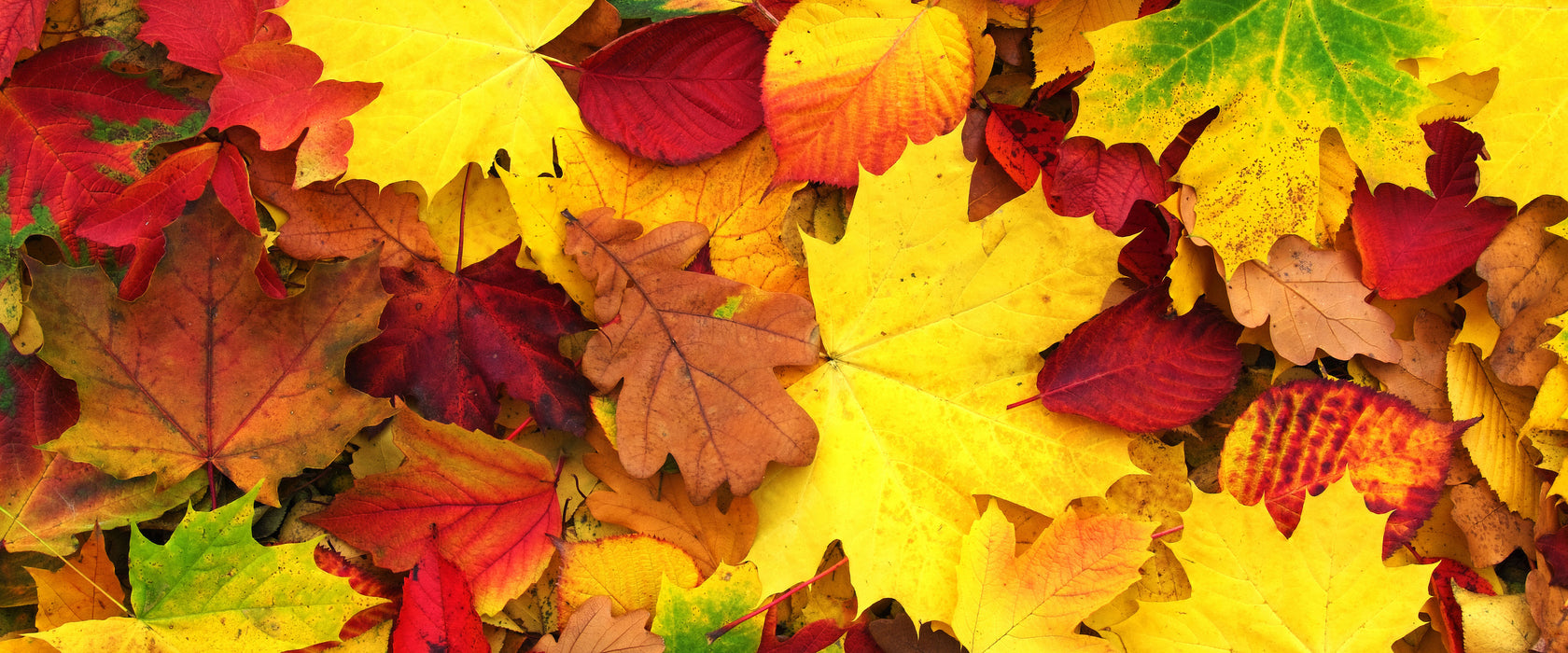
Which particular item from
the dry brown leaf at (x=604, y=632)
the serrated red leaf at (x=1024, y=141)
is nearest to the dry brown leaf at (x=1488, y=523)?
the serrated red leaf at (x=1024, y=141)

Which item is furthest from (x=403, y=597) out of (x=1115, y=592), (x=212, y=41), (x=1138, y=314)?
(x=1138, y=314)

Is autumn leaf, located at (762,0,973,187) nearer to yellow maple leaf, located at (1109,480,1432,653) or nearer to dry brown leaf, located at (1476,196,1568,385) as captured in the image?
yellow maple leaf, located at (1109,480,1432,653)

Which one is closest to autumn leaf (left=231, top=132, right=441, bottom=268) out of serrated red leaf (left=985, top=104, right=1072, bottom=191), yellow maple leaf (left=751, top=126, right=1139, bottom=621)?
yellow maple leaf (left=751, top=126, right=1139, bottom=621)

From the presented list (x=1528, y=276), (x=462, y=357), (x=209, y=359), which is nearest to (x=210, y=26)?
(x=209, y=359)

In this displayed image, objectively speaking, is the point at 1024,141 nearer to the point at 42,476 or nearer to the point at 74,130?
the point at 74,130

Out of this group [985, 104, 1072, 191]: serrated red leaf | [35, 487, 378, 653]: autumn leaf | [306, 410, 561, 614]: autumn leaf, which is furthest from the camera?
[985, 104, 1072, 191]: serrated red leaf
